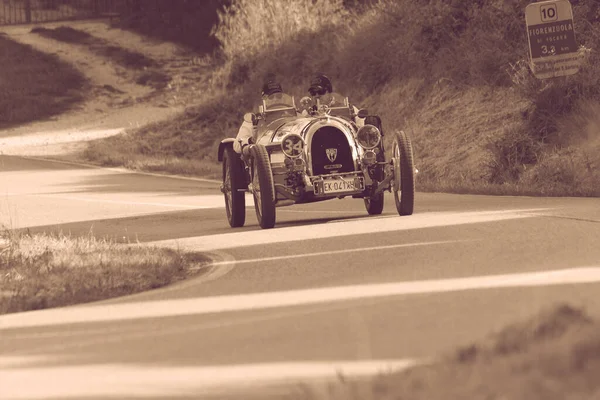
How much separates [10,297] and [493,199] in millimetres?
10123

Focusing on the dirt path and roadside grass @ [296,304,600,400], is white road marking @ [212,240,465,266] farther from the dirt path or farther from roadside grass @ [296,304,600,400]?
the dirt path

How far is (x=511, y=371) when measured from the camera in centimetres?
681

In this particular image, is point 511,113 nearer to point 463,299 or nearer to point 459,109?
point 459,109

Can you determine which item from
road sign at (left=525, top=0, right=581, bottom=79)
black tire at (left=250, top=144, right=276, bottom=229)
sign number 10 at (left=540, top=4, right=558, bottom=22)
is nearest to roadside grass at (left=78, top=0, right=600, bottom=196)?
road sign at (left=525, top=0, right=581, bottom=79)

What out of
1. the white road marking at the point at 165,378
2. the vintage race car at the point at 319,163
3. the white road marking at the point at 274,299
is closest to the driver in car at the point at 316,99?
the vintage race car at the point at 319,163

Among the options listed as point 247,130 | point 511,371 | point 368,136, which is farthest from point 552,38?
point 511,371

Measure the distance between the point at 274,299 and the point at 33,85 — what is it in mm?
45104

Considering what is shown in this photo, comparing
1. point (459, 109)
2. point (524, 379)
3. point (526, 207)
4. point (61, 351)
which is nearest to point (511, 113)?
point (459, 109)

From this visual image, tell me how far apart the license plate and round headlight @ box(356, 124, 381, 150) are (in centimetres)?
44

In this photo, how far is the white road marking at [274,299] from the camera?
11.4 meters

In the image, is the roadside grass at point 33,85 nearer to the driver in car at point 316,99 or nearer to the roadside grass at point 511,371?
the driver in car at point 316,99

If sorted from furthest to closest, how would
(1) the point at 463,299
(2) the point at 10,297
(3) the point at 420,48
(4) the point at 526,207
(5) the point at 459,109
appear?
(3) the point at 420,48, (5) the point at 459,109, (4) the point at 526,207, (2) the point at 10,297, (1) the point at 463,299

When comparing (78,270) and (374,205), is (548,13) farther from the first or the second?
(78,270)

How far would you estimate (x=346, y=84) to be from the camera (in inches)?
1490
